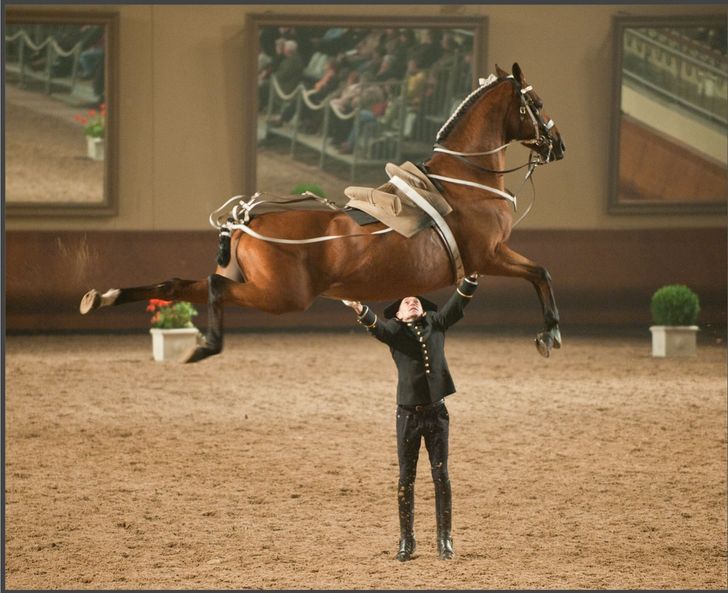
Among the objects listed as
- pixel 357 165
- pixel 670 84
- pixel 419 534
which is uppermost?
pixel 670 84

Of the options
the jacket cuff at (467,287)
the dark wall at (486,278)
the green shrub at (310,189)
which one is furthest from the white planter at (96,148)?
the jacket cuff at (467,287)

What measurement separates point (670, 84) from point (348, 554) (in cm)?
1047

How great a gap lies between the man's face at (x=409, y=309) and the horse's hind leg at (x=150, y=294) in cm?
209

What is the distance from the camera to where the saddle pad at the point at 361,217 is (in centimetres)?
327

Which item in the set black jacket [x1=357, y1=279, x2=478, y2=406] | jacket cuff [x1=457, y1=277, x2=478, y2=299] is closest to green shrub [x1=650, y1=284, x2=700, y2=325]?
black jacket [x1=357, y1=279, x2=478, y2=406]

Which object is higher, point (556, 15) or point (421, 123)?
point (556, 15)

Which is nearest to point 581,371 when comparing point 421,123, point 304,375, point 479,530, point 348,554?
point 304,375

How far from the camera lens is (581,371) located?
1244cm

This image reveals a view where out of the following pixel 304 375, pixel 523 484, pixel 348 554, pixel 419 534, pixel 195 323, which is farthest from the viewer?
pixel 195 323

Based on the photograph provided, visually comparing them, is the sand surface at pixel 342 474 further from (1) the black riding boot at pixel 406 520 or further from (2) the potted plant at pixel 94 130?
(2) the potted plant at pixel 94 130

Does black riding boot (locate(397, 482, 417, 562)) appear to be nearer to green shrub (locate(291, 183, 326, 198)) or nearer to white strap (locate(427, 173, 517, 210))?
white strap (locate(427, 173, 517, 210))

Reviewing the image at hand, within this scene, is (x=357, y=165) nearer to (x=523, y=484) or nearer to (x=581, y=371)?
(x=581, y=371)

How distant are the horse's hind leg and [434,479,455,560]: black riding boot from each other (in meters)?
2.96

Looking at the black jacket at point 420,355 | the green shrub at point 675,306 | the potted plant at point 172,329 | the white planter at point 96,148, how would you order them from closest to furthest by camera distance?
the black jacket at point 420,355 < the potted plant at point 172,329 < the green shrub at point 675,306 < the white planter at point 96,148
